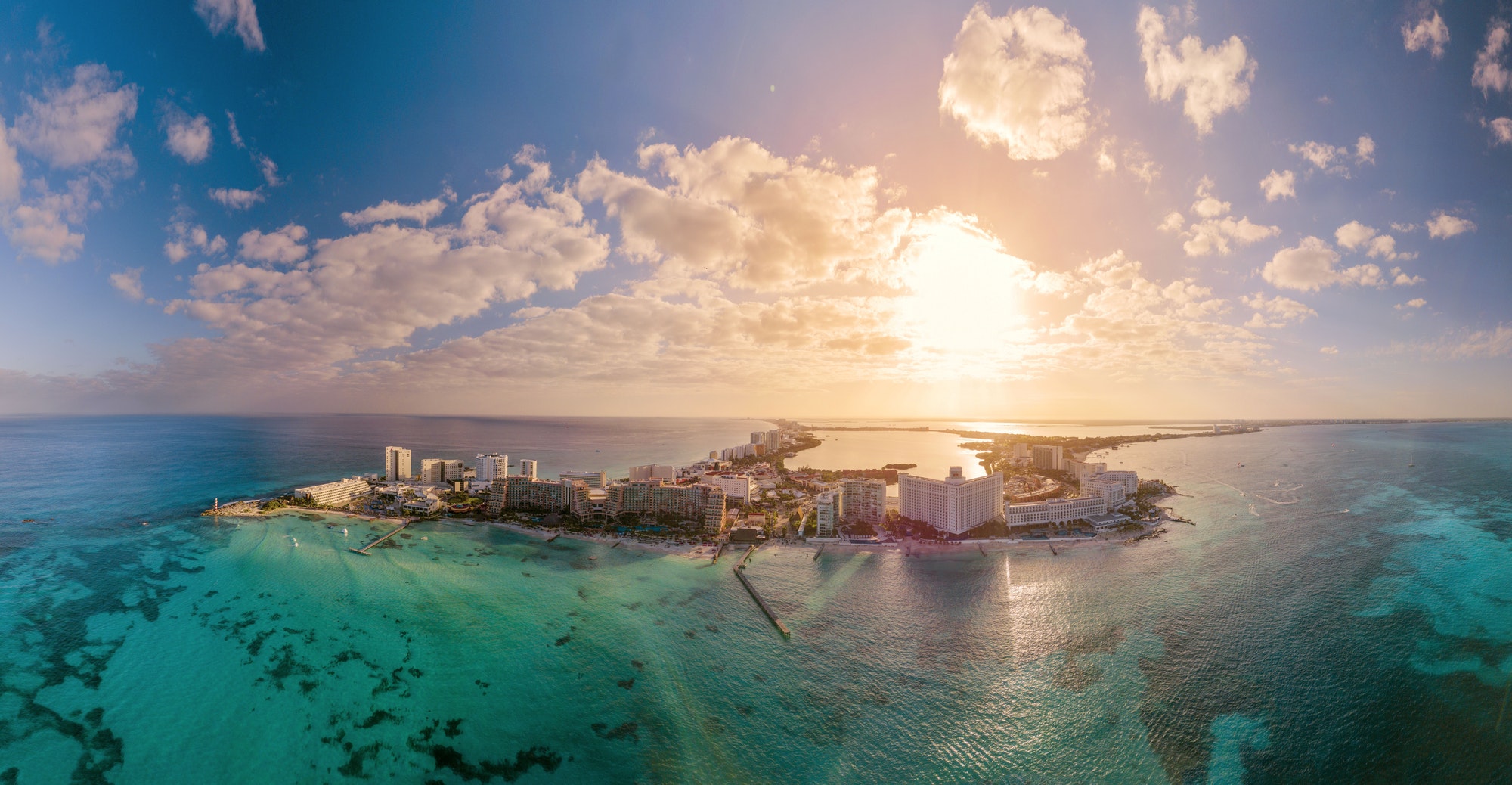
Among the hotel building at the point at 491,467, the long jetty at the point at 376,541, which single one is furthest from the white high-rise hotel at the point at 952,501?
the hotel building at the point at 491,467

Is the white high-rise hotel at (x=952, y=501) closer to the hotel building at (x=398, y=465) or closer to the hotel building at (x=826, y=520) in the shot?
the hotel building at (x=826, y=520)

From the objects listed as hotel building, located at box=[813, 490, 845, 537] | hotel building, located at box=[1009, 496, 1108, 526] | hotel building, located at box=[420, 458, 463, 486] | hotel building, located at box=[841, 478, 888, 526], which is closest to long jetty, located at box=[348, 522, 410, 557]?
hotel building, located at box=[420, 458, 463, 486]

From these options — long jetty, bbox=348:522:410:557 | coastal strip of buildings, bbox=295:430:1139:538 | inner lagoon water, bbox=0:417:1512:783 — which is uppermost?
coastal strip of buildings, bbox=295:430:1139:538

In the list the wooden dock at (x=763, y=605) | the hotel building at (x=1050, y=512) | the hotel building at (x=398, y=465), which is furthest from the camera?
the hotel building at (x=398, y=465)

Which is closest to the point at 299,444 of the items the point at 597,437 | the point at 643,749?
the point at 597,437

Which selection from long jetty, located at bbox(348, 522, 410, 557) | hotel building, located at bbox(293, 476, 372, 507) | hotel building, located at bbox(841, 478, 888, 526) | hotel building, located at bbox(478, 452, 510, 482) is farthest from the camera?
hotel building, located at bbox(478, 452, 510, 482)

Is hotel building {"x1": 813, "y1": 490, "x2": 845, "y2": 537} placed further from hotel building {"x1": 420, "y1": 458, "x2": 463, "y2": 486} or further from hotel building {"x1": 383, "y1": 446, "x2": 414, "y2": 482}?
hotel building {"x1": 383, "y1": 446, "x2": 414, "y2": 482}

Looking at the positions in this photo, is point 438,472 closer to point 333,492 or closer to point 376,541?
point 333,492
